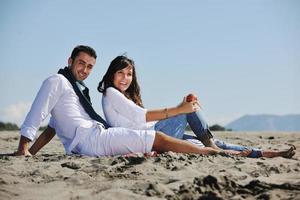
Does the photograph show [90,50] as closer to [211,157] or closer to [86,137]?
[86,137]

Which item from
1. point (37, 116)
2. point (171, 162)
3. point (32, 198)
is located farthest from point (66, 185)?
point (37, 116)

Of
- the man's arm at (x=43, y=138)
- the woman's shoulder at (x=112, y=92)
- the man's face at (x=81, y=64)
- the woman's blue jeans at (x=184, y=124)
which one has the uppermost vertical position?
the man's face at (x=81, y=64)

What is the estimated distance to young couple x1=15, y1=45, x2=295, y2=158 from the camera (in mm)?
4715

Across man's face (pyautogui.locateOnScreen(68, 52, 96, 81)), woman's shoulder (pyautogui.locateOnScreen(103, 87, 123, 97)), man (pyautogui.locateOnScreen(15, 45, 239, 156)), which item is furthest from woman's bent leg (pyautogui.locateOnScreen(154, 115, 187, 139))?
man's face (pyautogui.locateOnScreen(68, 52, 96, 81))

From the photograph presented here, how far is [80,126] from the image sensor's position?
187 inches

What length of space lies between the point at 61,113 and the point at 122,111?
0.68m

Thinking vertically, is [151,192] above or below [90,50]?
below

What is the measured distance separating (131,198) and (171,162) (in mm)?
1207

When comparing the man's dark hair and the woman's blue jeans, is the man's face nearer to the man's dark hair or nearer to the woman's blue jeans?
the man's dark hair

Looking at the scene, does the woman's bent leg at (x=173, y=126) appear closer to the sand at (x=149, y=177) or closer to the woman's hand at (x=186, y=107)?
the woman's hand at (x=186, y=107)

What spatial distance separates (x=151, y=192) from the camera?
3.14 meters

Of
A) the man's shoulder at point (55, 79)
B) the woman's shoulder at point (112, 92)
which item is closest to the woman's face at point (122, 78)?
the woman's shoulder at point (112, 92)

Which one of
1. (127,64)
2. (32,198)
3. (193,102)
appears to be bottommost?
(32,198)

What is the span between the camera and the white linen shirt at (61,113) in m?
4.74
